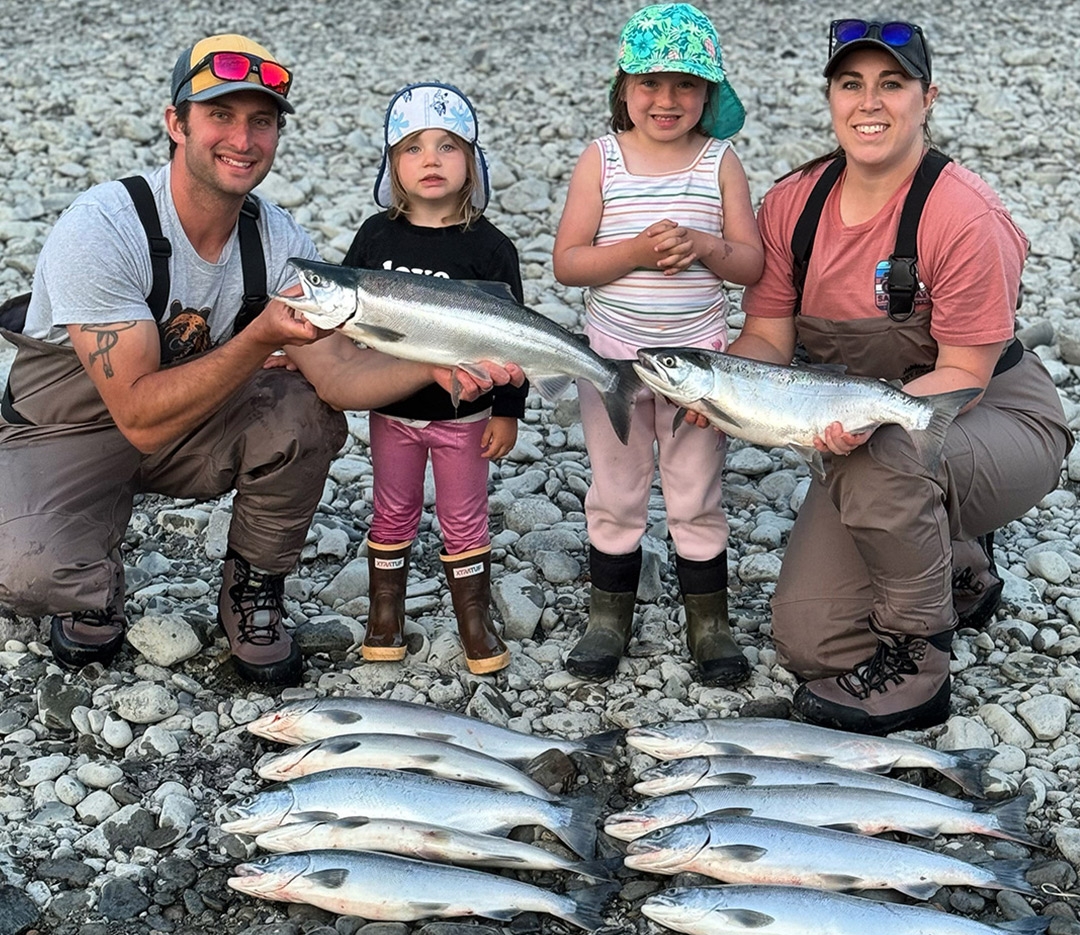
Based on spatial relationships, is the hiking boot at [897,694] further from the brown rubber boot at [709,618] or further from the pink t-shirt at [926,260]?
the pink t-shirt at [926,260]

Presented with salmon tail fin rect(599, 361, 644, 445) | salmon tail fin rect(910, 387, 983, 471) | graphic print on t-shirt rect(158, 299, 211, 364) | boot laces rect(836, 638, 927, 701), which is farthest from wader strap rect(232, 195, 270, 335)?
boot laces rect(836, 638, 927, 701)

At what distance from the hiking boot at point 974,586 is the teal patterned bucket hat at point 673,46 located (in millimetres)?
1916

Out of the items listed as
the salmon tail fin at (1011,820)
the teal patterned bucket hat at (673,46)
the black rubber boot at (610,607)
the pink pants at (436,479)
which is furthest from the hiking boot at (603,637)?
the teal patterned bucket hat at (673,46)

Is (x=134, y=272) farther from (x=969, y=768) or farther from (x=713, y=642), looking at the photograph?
(x=969, y=768)

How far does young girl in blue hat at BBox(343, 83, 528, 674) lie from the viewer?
467 cm

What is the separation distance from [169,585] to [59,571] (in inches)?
33.3

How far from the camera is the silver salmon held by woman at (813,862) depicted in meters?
3.79

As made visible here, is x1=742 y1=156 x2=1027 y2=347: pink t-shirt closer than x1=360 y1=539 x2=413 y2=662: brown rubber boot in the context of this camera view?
Yes

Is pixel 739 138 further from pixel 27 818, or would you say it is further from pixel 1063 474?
pixel 27 818

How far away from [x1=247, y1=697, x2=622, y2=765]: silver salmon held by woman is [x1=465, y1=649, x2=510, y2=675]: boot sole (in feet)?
1.71

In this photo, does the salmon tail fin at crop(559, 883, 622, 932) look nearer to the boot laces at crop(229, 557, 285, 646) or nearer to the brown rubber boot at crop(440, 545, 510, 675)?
the brown rubber boot at crop(440, 545, 510, 675)

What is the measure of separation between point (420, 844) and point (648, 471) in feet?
5.45

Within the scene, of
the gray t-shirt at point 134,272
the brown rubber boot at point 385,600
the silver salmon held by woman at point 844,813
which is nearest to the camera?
the silver salmon held by woman at point 844,813

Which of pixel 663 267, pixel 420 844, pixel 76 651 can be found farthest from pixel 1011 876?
pixel 76 651
